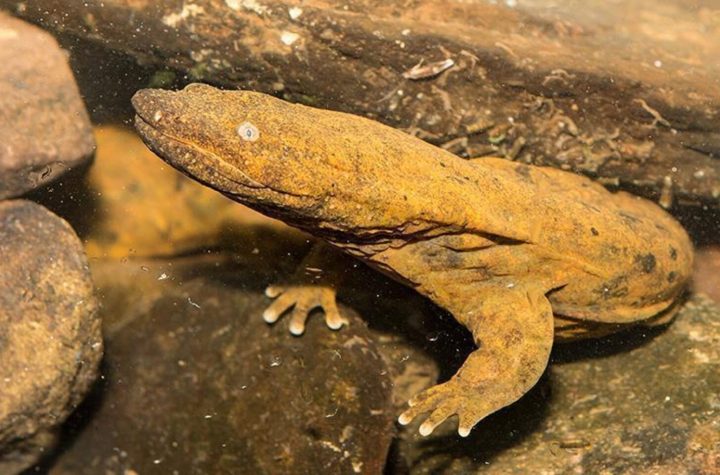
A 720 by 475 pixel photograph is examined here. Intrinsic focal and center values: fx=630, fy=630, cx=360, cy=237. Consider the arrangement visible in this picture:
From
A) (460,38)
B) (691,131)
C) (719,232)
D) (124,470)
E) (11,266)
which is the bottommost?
(124,470)

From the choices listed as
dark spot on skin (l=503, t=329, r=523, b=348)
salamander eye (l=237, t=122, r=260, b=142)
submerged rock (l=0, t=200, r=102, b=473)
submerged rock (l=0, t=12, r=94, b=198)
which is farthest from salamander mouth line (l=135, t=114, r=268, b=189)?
submerged rock (l=0, t=12, r=94, b=198)

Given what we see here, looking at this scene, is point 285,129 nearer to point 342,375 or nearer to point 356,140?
point 356,140

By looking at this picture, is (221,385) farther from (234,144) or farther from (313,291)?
(234,144)

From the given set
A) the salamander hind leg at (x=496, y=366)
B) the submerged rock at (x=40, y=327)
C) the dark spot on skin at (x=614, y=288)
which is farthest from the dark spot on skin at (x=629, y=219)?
the submerged rock at (x=40, y=327)

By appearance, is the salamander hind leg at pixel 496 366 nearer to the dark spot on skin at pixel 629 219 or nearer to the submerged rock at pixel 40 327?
the dark spot on skin at pixel 629 219

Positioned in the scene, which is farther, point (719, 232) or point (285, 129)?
point (719, 232)

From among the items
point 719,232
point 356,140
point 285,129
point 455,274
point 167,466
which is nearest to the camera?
point 285,129

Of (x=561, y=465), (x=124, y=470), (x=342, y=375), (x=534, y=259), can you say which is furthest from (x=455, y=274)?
(x=124, y=470)

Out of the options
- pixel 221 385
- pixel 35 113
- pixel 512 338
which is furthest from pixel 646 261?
pixel 35 113
